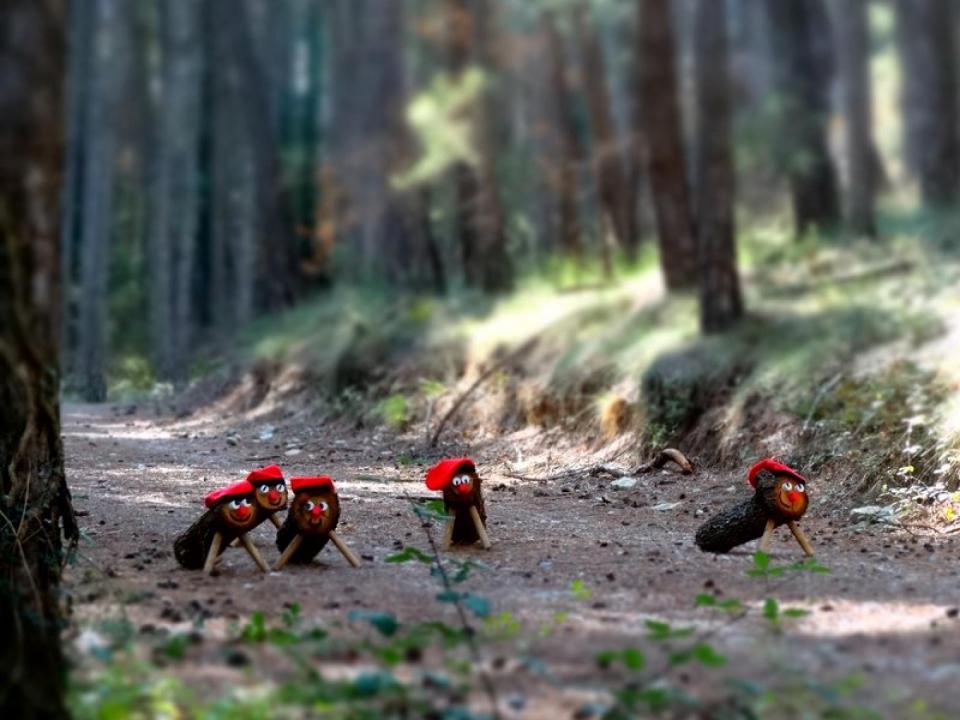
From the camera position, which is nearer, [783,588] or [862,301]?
[783,588]

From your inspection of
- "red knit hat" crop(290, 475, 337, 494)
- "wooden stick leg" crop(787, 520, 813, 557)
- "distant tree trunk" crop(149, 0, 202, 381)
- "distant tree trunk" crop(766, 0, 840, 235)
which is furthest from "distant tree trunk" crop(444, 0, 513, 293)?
"red knit hat" crop(290, 475, 337, 494)

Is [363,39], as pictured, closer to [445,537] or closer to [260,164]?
[260,164]

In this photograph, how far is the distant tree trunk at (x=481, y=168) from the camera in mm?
15531

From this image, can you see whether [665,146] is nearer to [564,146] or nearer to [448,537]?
[564,146]

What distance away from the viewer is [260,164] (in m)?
20.8

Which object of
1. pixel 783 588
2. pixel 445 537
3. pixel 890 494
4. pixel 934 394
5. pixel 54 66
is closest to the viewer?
pixel 54 66

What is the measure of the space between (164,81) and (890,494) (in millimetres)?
20243

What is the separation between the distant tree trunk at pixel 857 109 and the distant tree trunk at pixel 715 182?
349 centimetres

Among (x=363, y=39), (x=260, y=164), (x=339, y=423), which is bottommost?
(x=339, y=423)

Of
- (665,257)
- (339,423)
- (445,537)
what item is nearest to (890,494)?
(445,537)

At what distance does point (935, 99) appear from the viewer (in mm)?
16109

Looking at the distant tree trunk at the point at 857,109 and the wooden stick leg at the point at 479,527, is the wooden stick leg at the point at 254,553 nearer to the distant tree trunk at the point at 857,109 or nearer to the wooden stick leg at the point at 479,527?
the wooden stick leg at the point at 479,527

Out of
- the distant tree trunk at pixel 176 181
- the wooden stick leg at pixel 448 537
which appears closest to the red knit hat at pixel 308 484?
the wooden stick leg at pixel 448 537

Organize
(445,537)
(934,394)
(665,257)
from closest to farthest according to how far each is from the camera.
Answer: (445,537) < (934,394) < (665,257)
